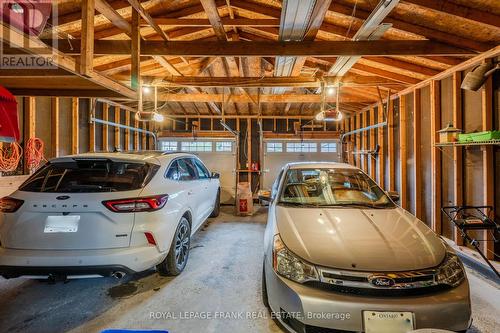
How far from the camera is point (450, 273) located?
1.71m

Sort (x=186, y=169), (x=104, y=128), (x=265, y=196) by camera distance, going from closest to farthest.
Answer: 1. (x=265, y=196)
2. (x=186, y=169)
3. (x=104, y=128)

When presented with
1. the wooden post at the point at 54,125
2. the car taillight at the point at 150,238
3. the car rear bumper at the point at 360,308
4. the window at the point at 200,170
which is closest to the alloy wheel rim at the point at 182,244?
the car taillight at the point at 150,238

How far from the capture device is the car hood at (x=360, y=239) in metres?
1.69

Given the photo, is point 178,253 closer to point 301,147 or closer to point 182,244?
point 182,244

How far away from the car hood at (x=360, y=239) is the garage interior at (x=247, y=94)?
0.86 meters

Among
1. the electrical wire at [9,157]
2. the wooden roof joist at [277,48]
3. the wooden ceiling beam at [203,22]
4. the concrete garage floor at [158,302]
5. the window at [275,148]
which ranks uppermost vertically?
the wooden ceiling beam at [203,22]

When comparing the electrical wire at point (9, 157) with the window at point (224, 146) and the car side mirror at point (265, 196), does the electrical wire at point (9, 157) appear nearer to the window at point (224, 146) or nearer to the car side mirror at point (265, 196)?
the car side mirror at point (265, 196)

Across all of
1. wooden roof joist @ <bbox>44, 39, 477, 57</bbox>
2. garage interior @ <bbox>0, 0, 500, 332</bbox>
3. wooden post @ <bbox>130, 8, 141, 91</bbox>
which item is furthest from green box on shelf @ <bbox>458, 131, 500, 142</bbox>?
wooden post @ <bbox>130, 8, 141, 91</bbox>

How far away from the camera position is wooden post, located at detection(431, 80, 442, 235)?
4.07 metres

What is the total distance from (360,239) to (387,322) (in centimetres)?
56

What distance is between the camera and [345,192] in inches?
111

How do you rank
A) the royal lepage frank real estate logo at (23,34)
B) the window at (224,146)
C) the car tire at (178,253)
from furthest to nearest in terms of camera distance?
the window at (224,146) → the car tire at (178,253) → the royal lepage frank real estate logo at (23,34)

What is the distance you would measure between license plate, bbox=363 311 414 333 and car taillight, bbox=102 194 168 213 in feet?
6.28

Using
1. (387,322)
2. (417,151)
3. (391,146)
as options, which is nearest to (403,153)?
(417,151)
